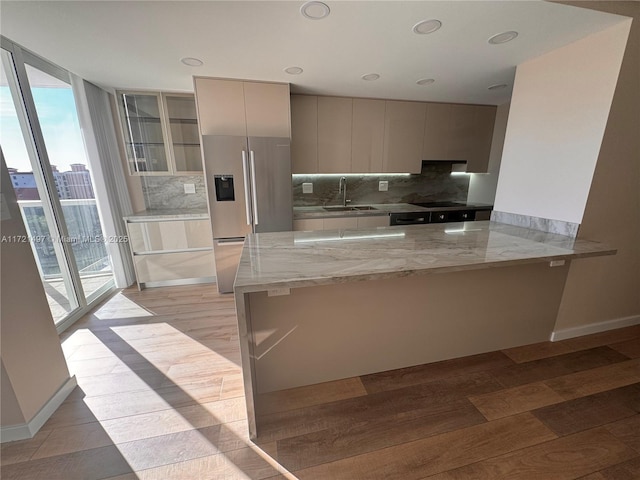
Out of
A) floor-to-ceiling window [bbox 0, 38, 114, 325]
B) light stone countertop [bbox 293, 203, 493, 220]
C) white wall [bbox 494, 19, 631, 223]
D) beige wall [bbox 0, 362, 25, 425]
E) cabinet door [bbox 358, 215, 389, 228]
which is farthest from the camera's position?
cabinet door [bbox 358, 215, 389, 228]

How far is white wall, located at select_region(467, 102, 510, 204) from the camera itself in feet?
11.7

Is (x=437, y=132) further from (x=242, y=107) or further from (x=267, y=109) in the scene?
(x=242, y=107)

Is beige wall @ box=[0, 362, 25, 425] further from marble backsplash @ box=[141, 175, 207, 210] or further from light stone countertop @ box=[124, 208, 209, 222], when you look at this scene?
marble backsplash @ box=[141, 175, 207, 210]

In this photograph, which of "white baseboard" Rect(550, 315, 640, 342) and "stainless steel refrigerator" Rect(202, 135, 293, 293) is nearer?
"white baseboard" Rect(550, 315, 640, 342)

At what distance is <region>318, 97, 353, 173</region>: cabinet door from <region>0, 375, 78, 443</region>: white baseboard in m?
3.03

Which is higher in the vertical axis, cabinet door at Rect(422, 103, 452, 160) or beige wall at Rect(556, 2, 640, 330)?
cabinet door at Rect(422, 103, 452, 160)

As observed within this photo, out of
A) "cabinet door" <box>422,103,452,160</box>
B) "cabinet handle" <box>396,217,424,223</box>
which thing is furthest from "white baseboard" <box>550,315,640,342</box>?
"cabinet door" <box>422,103,452,160</box>

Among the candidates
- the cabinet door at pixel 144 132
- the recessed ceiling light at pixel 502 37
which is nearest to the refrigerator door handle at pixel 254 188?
the cabinet door at pixel 144 132

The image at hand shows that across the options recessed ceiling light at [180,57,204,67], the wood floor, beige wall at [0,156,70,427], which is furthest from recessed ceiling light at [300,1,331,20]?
the wood floor

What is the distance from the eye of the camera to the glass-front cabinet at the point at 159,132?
9.76ft

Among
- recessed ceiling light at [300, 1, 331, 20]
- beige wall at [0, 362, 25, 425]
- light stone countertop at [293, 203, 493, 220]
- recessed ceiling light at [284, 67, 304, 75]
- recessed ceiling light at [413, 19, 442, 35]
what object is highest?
recessed ceiling light at [284, 67, 304, 75]

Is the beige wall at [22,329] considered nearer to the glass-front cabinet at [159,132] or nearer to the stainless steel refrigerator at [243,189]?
the stainless steel refrigerator at [243,189]

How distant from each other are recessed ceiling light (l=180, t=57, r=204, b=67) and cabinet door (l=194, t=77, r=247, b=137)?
1.09ft

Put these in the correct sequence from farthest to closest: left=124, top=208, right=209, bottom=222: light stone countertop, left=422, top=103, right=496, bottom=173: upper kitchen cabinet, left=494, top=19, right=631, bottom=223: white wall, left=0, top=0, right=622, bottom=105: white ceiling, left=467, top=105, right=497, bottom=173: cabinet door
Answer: left=467, top=105, right=497, bottom=173: cabinet door
left=422, top=103, right=496, bottom=173: upper kitchen cabinet
left=124, top=208, right=209, bottom=222: light stone countertop
left=494, top=19, right=631, bottom=223: white wall
left=0, top=0, right=622, bottom=105: white ceiling
